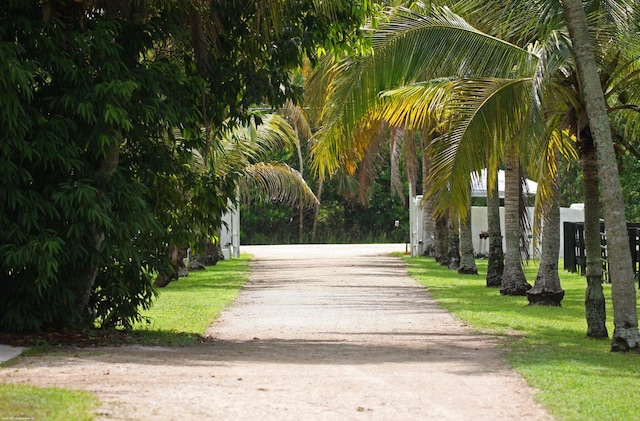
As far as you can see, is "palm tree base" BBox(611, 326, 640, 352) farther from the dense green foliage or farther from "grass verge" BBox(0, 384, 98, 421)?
"grass verge" BBox(0, 384, 98, 421)

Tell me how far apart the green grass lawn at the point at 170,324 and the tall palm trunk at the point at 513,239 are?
562cm

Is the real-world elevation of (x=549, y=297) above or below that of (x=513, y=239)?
below

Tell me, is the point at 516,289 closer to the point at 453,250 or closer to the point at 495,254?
the point at 495,254

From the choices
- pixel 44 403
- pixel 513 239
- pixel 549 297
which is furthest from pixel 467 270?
pixel 44 403

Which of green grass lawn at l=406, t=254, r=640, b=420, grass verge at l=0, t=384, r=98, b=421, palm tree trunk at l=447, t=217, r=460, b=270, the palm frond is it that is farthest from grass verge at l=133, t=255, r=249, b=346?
palm tree trunk at l=447, t=217, r=460, b=270

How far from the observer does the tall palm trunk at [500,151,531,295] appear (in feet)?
70.6

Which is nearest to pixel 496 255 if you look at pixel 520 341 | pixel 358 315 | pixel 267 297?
pixel 267 297

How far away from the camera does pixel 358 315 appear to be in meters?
17.0

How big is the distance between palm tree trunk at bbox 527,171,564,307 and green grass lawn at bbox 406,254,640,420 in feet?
0.92

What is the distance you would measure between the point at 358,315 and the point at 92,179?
6330 millimetres

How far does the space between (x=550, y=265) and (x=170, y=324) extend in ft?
23.3

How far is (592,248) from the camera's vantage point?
13.5 m

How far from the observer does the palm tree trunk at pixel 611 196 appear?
11.9 m

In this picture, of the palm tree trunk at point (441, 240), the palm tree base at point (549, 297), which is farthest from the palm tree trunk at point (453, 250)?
the palm tree base at point (549, 297)
